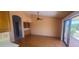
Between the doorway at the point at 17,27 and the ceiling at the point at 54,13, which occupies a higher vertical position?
the ceiling at the point at 54,13

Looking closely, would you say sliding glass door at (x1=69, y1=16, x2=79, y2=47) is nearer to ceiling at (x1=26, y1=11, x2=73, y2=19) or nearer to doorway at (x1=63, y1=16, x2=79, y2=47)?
doorway at (x1=63, y1=16, x2=79, y2=47)

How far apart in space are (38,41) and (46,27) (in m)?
0.27

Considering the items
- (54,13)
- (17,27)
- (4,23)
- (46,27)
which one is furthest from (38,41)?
(4,23)

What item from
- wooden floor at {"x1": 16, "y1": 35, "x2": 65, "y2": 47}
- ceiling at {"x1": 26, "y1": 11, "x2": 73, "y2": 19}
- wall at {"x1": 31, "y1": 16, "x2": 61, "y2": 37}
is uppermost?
ceiling at {"x1": 26, "y1": 11, "x2": 73, "y2": 19}

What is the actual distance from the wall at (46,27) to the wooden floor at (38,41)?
0.08 m

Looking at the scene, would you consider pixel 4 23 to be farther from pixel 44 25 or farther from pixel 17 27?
pixel 44 25

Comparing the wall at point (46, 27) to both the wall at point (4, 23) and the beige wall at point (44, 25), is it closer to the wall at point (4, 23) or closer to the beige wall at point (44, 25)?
the beige wall at point (44, 25)

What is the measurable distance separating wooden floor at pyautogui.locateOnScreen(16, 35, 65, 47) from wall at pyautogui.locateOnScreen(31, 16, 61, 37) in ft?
0.26

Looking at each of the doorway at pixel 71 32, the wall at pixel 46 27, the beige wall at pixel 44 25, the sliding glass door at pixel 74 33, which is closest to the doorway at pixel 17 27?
the beige wall at pixel 44 25

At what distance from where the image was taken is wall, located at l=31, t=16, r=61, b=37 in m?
1.71

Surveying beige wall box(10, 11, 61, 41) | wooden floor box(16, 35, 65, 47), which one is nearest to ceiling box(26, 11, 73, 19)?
beige wall box(10, 11, 61, 41)

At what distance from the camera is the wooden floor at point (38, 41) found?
5.61 ft
